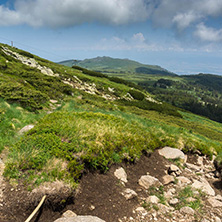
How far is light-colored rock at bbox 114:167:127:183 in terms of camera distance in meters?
7.55

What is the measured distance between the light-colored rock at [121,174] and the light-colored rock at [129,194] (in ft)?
2.19

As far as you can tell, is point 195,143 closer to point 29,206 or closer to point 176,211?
point 176,211

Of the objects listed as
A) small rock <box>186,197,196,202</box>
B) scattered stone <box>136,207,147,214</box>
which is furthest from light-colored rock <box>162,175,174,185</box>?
scattered stone <box>136,207,147,214</box>

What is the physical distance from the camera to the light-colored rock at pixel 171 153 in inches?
431

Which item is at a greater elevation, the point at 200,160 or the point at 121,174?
the point at 121,174

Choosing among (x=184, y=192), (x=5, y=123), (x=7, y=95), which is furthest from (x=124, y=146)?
(x=7, y=95)

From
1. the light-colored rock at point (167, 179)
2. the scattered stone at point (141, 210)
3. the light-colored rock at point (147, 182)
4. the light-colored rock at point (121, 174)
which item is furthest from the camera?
the light-colored rock at point (167, 179)

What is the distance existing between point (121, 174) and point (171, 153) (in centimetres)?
517

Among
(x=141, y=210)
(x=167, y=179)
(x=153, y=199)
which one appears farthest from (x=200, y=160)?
(x=141, y=210)

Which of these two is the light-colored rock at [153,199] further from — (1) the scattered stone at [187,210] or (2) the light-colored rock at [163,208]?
(1) the scattered stone at [187,210]

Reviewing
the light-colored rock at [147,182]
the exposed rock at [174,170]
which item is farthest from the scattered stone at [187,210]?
the exposed rock at [174,170]

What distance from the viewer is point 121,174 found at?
7746 mm

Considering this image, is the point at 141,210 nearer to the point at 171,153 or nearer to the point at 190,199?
the point at 190,199

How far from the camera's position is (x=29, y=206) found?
4934mm
